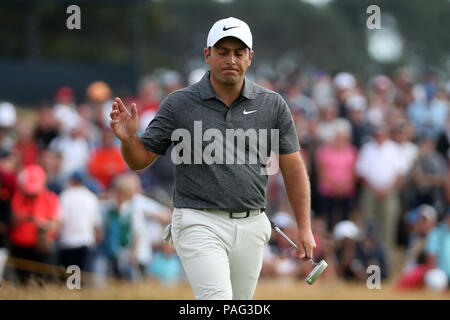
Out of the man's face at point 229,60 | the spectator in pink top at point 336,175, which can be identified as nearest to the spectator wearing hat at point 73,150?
the spectator in pink top at point 336,175

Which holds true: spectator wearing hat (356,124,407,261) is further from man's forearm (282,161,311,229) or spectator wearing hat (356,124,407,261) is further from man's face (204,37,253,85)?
man's face (204,37,253,85)

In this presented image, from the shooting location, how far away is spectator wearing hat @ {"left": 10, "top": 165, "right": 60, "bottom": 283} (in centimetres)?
1212

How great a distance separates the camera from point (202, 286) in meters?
6.18

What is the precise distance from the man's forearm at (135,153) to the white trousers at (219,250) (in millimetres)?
410

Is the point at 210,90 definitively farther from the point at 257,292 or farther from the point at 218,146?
the point at 257,292

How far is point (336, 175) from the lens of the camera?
14656mm

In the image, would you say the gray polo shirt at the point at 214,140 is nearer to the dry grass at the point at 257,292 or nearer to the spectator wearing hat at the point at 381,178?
the dry grass at the point at 257,292

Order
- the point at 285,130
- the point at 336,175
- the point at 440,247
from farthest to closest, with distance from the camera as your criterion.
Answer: the point at 336,175 → the point at 440,247 → the point at 285,130

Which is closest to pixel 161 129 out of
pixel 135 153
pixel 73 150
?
pixel 135 153

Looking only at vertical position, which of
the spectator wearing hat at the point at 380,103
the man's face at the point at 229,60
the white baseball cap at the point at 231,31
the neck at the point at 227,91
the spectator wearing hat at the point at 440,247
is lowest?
the spectator wearing hat at the point at 440,247

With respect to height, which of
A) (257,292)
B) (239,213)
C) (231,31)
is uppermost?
(231,31)

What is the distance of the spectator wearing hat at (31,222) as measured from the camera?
12.1m

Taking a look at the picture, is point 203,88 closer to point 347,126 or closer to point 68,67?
point 347,126

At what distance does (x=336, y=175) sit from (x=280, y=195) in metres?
0.97
